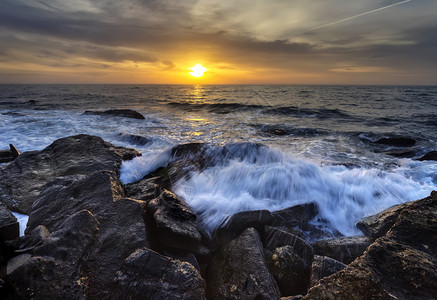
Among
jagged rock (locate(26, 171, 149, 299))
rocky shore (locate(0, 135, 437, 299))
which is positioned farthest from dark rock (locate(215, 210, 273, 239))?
jagged rock (locate(26, 171, 149, 299))

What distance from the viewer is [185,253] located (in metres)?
3.36

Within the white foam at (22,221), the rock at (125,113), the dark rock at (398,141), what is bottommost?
the dark rock at (398,141)

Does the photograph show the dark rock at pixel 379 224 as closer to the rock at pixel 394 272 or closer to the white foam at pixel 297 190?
the white foam at pixel 297 190

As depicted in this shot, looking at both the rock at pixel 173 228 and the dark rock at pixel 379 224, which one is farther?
the dark rock at pixel 379 224

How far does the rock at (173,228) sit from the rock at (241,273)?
45 centimetres

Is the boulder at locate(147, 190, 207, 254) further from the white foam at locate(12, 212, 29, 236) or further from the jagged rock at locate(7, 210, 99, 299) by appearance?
the white foam at locate(12, 212, 29, 236)

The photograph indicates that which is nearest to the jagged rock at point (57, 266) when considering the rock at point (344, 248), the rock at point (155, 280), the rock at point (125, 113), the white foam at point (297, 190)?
the rock at point (155, 280)

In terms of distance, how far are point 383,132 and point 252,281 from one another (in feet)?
54.7

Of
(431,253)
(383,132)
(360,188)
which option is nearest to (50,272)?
(431,253)

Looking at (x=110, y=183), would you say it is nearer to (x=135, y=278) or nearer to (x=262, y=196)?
(x=135, y=278)

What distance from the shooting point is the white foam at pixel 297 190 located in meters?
5.07

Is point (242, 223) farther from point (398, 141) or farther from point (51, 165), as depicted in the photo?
point (398, 141)

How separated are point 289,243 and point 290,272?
55 cm

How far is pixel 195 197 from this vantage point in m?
5.44
